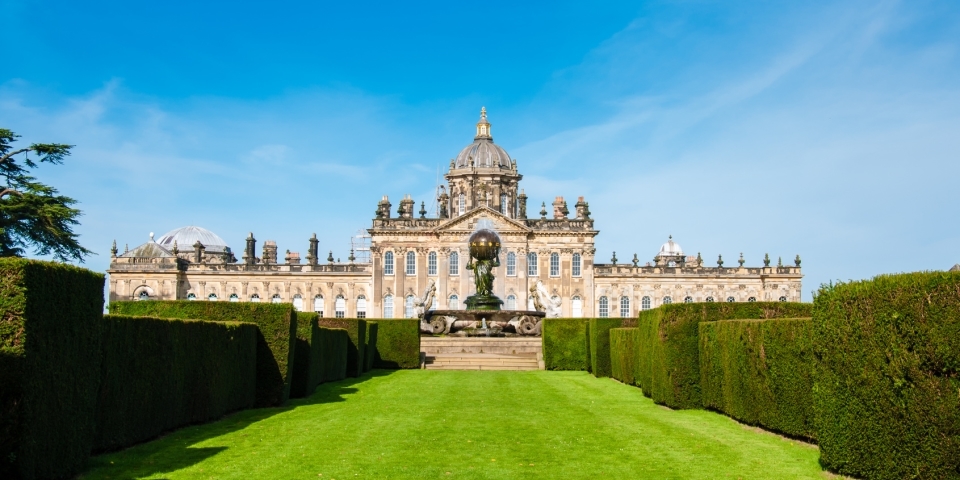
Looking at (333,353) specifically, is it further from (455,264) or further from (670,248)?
(670,248)

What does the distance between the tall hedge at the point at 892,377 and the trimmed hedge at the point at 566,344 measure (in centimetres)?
1961

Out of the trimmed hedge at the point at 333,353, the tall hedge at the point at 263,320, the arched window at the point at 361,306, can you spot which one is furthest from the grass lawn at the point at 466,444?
the arched window at the point at 361,306

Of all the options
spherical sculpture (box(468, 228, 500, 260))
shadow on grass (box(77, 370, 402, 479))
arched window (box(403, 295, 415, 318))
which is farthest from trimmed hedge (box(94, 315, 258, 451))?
arched window (box(403, 295, 415, 318))

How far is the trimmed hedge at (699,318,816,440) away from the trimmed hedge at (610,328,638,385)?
574 centimetres

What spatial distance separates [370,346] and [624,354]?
924 cm

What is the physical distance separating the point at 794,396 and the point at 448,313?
74.2 feet

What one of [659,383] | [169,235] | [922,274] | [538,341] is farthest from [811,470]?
[169,235]

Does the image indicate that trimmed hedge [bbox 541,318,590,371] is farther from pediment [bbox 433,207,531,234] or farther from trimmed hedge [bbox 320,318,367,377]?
pediment [bbox 433,207,531,234]

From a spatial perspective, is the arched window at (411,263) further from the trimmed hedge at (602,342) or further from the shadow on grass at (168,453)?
the shadow on grass at (168,453)

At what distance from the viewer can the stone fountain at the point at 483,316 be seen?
1308 inches

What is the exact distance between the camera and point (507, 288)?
6500 centimetres

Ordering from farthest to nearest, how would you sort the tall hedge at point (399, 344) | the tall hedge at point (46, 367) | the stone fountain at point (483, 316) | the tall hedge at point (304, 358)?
the stone fountain at point (483, 316), the tall hedge at point (399, 344), the tall hedge at point (304, 358), the tall hedge at point (46, 367)

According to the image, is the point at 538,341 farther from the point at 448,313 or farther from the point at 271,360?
the point at 271,360

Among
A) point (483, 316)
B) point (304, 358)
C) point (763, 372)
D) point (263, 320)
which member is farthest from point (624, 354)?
point (483, 316)
